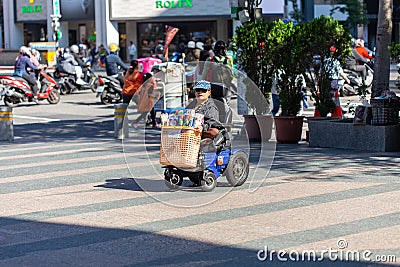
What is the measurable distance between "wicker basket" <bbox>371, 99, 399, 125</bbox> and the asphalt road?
63cm

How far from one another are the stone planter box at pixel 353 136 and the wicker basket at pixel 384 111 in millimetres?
132

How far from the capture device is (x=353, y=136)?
14.3 metres

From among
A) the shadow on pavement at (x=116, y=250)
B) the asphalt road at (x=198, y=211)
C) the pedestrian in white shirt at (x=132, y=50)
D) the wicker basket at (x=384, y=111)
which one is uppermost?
the pedestrian in white shirt at (x=132, y=50)

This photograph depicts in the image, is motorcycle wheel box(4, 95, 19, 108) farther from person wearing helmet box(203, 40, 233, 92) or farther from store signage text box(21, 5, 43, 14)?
store signage text box(21, 5, 43, 14)

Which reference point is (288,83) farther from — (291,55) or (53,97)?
(53,97)

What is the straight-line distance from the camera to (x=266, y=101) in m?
16.3

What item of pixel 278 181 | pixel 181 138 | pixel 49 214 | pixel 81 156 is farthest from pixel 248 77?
pixel 49 214

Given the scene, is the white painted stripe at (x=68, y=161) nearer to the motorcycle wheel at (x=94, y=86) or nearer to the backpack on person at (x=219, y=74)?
the backpack on person at (x=219, y=74)

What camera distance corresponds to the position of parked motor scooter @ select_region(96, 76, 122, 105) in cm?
2602

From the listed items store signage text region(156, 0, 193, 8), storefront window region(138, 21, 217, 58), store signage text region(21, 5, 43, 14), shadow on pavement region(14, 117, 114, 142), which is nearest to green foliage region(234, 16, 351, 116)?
shadow on pavement region(14, 117, 114, 142)

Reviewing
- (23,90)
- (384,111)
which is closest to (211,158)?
(384,111)

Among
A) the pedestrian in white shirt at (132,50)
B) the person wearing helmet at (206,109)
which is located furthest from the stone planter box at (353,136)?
the pedestrian in white shirt at (132,50)

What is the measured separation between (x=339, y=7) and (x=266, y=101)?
4234 centimetres

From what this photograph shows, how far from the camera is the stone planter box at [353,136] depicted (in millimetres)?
13852
